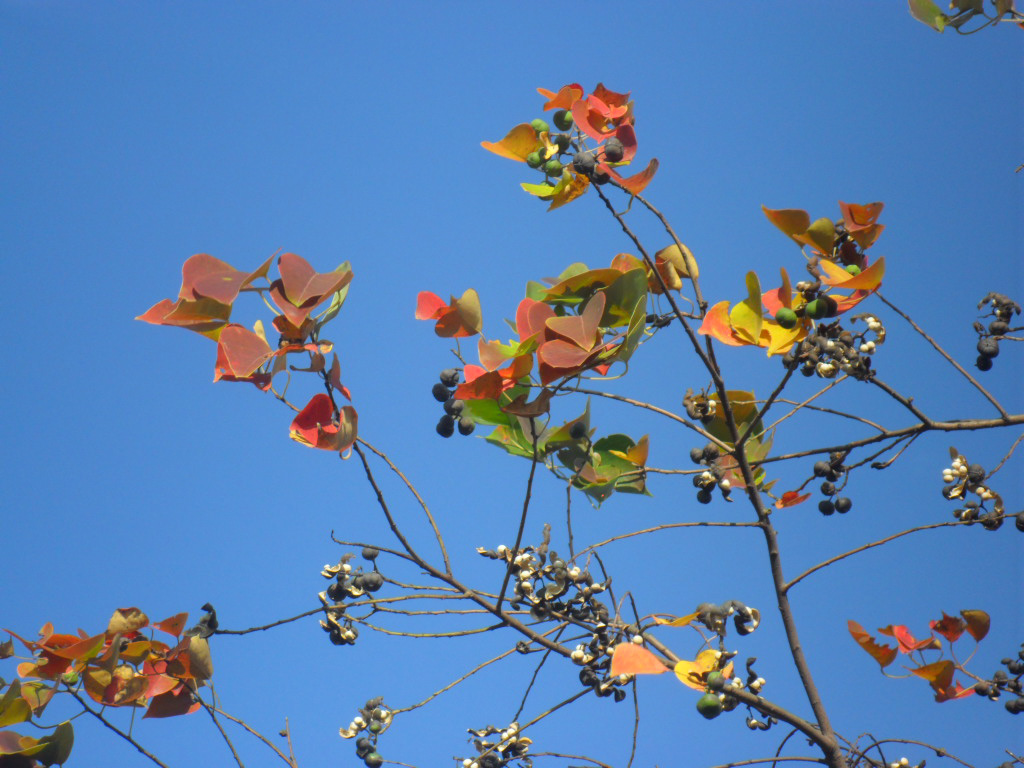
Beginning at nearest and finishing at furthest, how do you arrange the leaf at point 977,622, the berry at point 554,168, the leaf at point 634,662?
the leaf at point 634,662 < the berry at point 554,168 < the leaf at point 977,622

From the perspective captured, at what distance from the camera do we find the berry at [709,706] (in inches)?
54.4

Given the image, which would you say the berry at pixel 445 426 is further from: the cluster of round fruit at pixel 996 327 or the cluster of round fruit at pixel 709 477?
the cluster of round fruit at pixel 996 327

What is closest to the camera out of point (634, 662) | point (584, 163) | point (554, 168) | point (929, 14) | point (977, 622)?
point (634, 662)

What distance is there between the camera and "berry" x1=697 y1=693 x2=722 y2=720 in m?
1.38

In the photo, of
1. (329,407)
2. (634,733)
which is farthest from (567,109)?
(634,733)

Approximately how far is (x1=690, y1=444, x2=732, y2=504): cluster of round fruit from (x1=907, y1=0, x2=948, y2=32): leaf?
3.09 feet

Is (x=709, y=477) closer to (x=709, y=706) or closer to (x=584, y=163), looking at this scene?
(x=709, y=706)

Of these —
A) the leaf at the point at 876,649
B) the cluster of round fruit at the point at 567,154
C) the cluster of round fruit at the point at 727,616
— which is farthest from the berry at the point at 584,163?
the leaf at the point at 876,649

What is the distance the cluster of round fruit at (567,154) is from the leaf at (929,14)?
0.67m

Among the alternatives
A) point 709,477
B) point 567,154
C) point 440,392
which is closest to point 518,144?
point 567,154

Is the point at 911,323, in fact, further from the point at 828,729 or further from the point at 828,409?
the point at 828,729

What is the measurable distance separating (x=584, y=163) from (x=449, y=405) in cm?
47

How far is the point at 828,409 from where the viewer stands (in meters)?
1.70

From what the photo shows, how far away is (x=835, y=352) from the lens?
1.61m
